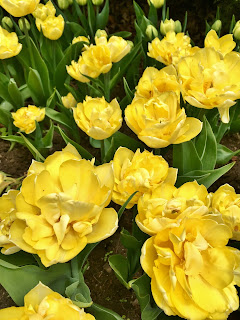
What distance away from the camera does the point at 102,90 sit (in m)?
1.36

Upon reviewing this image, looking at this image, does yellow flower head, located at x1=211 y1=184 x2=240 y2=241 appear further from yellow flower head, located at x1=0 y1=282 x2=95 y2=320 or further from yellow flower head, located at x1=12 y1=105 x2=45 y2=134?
yellow flower head, located at x1=12 y1=105 x2=45 y2=134

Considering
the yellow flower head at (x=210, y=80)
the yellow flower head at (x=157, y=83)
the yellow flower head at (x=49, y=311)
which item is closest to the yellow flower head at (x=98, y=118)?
the yellow flower head at (x=157, y=83)

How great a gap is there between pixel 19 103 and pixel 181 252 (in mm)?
999

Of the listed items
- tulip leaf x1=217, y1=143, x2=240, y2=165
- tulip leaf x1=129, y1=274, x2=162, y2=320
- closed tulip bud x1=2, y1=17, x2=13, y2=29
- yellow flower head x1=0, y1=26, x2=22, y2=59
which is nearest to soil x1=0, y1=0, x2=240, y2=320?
tulip leaf x1=217, y1=143, x2=240, y2=165

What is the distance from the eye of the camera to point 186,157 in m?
0.93

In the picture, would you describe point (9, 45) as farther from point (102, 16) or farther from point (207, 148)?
point (207, 148)

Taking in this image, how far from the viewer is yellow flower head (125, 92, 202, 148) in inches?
30.8

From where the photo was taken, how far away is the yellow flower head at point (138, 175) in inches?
29.9

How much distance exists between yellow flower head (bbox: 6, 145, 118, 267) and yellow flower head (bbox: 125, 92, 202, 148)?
0.17 meters

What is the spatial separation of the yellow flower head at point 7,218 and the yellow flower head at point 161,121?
0.96ft

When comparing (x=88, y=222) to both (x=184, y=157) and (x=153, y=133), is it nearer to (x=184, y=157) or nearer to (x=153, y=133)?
(x=153, y=133)

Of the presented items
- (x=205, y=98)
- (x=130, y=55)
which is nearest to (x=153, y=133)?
(x=205, y=98)

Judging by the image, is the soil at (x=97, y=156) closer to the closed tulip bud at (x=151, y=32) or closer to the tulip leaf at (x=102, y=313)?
the tulip leaf at (x=102, y=313)

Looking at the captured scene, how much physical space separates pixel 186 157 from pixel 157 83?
0.65 feet
